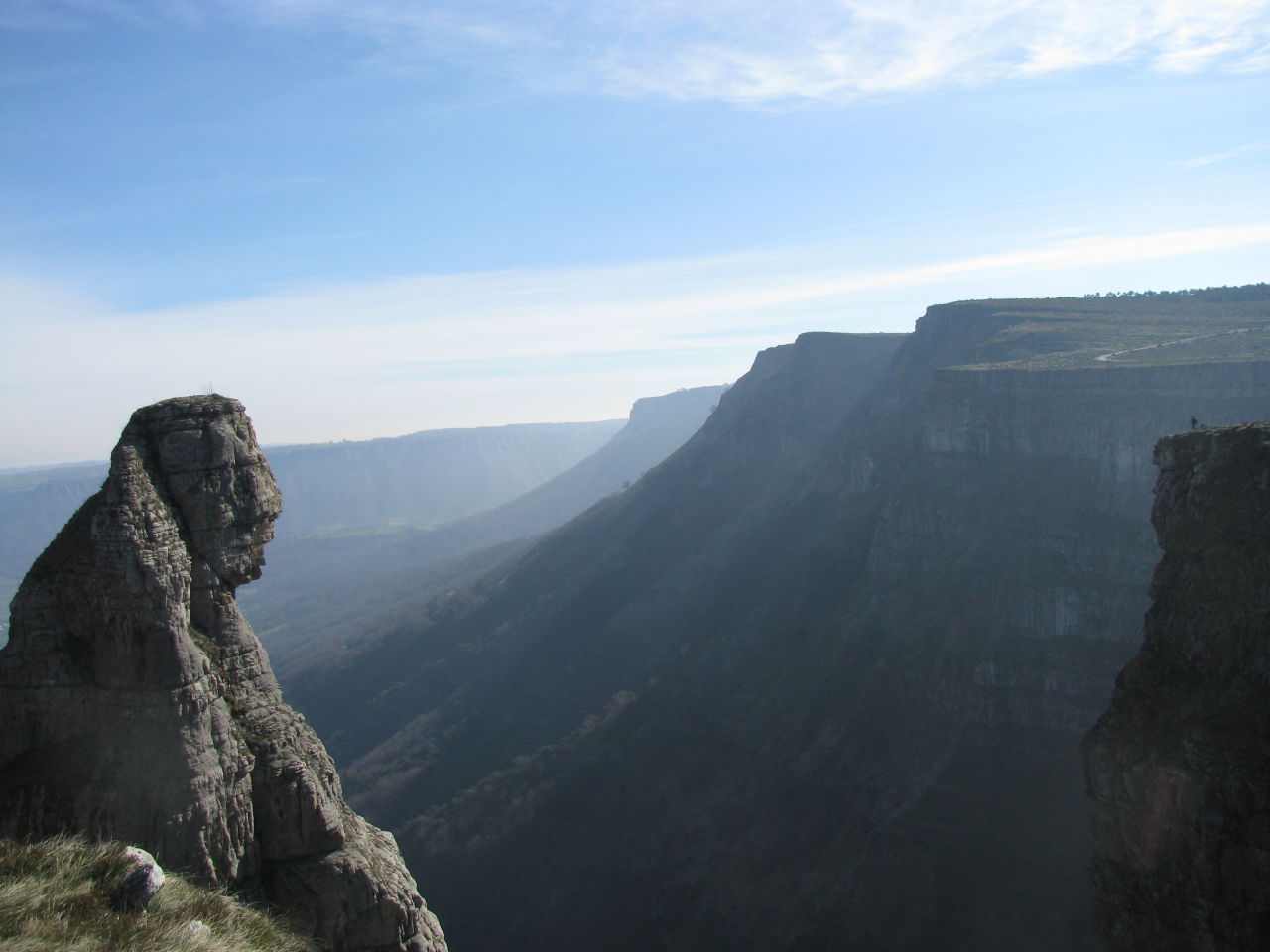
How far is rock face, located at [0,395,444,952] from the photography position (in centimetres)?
1348

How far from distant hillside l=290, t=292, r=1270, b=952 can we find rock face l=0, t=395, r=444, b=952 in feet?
124

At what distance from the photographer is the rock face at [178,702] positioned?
13.5 metres

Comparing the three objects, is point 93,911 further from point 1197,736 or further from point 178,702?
point 1197,736

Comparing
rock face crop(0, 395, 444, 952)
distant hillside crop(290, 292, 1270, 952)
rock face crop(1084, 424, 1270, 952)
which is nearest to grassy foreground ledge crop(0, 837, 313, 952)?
rock face crop(0, 395, 444, 952)

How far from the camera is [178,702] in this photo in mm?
13836

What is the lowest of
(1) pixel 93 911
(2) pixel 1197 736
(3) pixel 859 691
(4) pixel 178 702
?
(3) pixel 859 691

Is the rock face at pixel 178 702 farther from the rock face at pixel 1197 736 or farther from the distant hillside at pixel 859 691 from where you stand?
the distant hillside at pixel 859 691

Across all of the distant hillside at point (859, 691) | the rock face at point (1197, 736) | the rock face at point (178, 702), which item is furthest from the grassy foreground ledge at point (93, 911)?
the distant hillside at point (859, 691)

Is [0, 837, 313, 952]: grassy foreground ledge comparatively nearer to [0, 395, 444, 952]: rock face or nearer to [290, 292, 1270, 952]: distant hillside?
[0, 395, 444, 952]: rock face

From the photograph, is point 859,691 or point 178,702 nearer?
point 178,702

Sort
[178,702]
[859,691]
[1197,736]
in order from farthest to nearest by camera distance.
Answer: [859,691]
[1197,736]
[178,702]

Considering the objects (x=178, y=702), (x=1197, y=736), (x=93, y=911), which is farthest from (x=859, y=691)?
(x=93, y=911)

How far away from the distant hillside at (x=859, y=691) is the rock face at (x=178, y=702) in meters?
37.9

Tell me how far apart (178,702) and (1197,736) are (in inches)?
671
